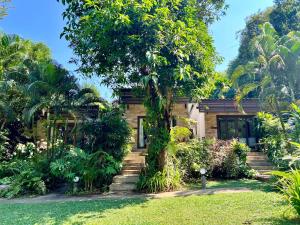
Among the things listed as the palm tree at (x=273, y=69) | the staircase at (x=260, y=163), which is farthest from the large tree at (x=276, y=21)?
the palm tree at (x=273, y=69)

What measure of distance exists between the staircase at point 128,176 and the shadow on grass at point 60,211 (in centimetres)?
174

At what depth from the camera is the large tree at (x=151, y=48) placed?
28.2 feet

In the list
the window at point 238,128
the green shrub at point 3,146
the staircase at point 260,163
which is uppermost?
the window at point 238,128

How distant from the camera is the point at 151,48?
29.1ft

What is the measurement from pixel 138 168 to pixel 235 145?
15.7ft

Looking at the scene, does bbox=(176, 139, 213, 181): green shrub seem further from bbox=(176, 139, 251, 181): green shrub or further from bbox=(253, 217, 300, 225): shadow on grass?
bbox=(253, 217, 300, 225): shadow on grass

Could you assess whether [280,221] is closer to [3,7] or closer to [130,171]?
[130,171]

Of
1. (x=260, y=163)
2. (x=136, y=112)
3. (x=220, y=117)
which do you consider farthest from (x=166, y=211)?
(x=220, y=117)

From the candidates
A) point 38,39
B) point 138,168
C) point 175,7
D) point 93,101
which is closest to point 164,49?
point 175,7

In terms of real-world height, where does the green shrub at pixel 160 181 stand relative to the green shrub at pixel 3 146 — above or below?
below

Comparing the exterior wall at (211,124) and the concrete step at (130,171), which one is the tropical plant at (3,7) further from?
the exterior wall at (211,124)

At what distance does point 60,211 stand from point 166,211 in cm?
297

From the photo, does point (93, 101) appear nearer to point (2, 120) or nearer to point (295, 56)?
point (2, 120)

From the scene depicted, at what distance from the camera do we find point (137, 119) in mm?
16812
